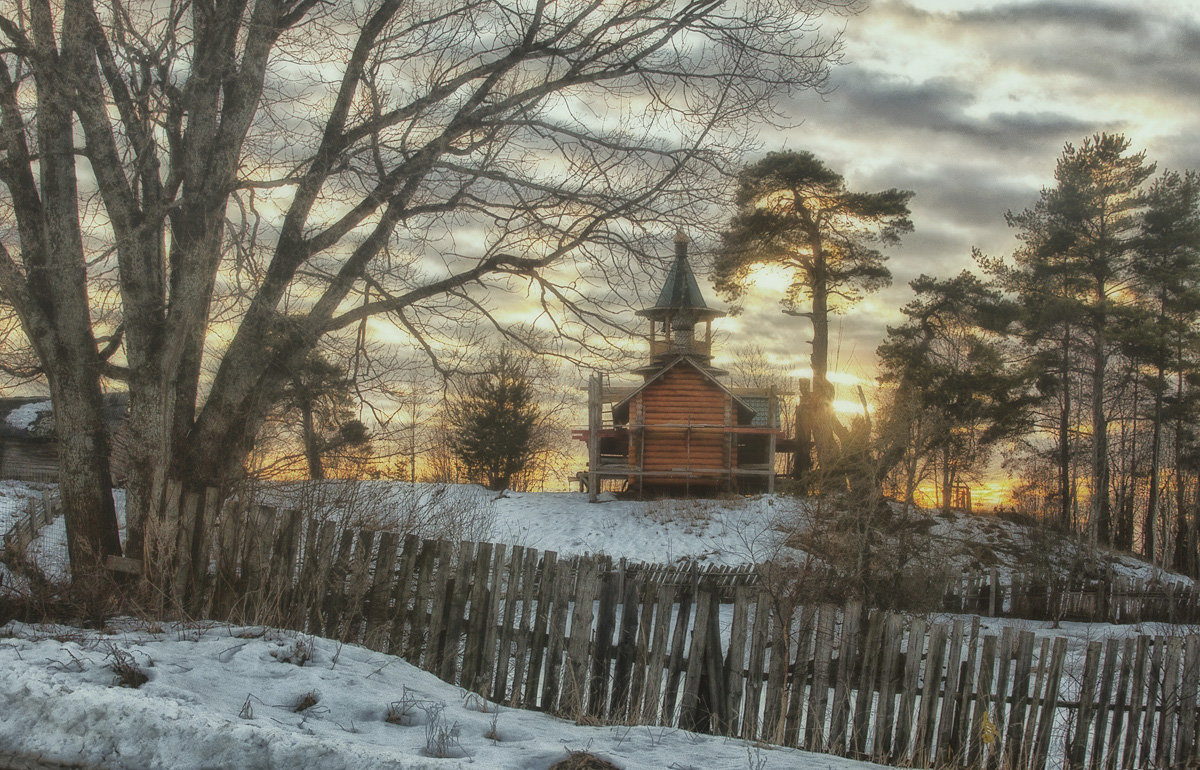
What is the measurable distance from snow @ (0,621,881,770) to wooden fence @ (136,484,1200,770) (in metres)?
1.57

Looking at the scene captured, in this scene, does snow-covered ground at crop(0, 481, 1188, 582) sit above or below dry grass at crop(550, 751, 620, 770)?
below

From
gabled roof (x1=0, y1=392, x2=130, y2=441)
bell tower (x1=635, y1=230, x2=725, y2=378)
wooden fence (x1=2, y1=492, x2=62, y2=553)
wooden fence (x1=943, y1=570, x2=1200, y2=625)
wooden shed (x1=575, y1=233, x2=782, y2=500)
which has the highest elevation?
bell tower (x1=635, y1=230, x2=725, y2=378)

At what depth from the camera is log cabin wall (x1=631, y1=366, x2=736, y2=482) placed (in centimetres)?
2909

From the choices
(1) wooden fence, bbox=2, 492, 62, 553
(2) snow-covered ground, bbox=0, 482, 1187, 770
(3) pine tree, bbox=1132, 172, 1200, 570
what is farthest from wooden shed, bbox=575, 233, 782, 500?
(2) snow-covered ground, bbox=0, 482, 1187, 770

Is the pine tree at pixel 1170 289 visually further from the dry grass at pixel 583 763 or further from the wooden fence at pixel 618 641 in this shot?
the dry grass at pixel 583 763

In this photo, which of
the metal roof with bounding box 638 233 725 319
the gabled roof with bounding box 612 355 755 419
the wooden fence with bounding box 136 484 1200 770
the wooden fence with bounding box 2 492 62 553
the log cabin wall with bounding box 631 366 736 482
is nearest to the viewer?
the wooden fence with bounding box 136 484 1200 770

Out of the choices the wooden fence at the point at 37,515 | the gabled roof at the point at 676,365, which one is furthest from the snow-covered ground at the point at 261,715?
the gabled roof at the point at 676,365

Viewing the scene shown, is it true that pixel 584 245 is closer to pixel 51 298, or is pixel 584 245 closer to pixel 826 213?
pixel 51 298

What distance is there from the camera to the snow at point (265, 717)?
368 cm

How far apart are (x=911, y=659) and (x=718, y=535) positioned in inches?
621

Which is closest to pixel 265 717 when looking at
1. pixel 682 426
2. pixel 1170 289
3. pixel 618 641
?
pixel 618 641

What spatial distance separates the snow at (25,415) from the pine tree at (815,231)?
27402mm

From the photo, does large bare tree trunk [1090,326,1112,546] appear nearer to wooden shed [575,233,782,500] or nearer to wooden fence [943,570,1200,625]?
wooden fence [943,570,1200,625]

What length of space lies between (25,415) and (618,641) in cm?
3441
